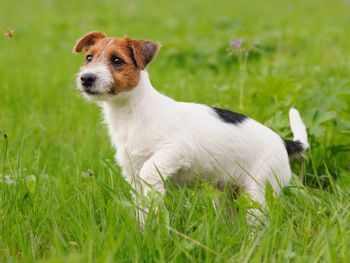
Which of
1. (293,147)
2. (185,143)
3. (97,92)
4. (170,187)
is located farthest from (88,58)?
(293,147)

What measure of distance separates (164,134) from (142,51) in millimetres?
534

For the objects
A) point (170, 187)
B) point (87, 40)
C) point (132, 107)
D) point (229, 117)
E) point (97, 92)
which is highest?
Result: point (87, 40)

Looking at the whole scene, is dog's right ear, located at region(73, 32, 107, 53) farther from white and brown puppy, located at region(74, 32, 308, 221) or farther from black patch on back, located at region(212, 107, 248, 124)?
black patch on back, located at region(212, 107, 248, 124)

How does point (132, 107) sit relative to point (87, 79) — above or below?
below

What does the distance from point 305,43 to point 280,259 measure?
301 inches

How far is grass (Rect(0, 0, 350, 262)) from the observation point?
303 cm

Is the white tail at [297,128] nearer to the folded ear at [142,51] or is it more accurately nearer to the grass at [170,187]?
the grass at [170,187]

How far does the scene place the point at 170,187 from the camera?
143 inches

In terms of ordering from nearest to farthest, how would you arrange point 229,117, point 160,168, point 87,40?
point 160,168
point 229,117
point 87,40

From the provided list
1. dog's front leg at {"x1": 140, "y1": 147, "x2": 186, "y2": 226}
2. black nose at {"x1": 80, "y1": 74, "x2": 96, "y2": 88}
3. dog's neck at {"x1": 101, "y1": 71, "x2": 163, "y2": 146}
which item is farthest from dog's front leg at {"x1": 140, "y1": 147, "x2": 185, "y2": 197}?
black nose at {"x1": 80, "y1": 74, "x2": 96, "y2": 88}

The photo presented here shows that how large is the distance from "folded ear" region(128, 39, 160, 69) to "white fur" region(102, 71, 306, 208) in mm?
111

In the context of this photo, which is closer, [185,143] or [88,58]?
[185,143]

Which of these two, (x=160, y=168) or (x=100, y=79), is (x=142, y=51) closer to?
(x=100, y=79)

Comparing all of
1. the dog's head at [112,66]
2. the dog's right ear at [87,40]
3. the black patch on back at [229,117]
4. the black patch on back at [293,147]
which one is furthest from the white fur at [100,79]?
the black patch on back at [293,147]
